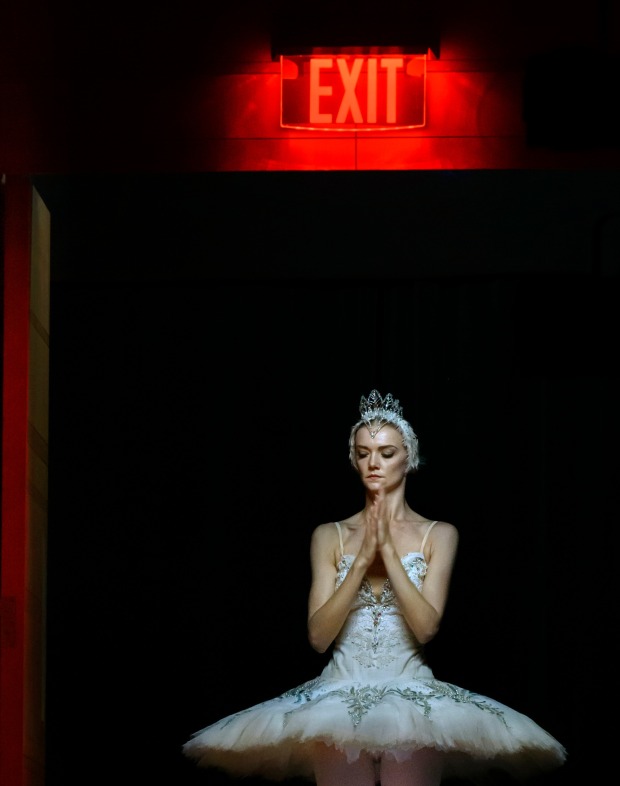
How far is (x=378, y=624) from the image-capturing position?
14.0 ft

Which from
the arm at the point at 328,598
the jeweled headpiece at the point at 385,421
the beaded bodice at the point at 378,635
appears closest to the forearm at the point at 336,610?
the arm at the point at 328,598

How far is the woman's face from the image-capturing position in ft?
14.2

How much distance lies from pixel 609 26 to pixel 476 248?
85cm

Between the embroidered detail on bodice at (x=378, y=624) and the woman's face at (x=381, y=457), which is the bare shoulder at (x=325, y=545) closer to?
the embroidered detail on bodice at (x=378, y=624)

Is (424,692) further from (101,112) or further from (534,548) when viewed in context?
(101,112)

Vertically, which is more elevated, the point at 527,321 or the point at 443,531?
the point at 527,321

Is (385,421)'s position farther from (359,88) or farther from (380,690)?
(359,88)

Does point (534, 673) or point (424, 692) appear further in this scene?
point (534, 673)

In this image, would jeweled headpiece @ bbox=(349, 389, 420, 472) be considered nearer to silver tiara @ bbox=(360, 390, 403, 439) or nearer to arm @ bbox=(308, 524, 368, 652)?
silver tiara @ bbox=(360, 390, 403, 439)

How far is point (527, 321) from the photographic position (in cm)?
470

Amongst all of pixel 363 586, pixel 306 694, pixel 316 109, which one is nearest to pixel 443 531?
pixel 363 586

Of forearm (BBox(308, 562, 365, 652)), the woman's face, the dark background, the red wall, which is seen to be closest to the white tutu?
forearm (BBox(308, 562, 365, 652))

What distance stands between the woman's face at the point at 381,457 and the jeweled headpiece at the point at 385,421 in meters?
Result: 0.02

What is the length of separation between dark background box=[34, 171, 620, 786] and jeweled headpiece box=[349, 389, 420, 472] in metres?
0.28
